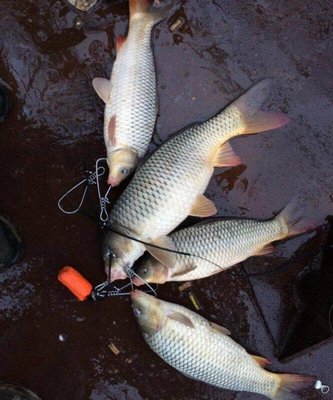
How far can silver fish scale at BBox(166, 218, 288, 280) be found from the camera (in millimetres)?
2619

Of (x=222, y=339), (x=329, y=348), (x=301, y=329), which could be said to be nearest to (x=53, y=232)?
(x=222, y=339)

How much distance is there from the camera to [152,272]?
262 centimetres

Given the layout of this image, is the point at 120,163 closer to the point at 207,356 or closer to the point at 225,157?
the point at 225,157

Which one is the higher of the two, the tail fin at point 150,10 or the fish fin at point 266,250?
the tail fin at point 150,10

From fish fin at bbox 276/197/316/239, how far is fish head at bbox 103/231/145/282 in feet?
2.90

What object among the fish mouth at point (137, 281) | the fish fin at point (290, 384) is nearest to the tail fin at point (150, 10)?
the fish mouth at point (137, 281)

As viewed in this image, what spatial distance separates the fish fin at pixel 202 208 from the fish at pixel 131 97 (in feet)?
1.30

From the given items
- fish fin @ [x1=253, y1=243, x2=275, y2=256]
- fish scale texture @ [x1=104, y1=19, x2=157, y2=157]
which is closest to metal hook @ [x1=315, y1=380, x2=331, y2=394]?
fish fin @ [x1=253, y1=243, x2=275, y2=256]

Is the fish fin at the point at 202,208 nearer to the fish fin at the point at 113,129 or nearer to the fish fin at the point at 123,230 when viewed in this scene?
the fish fin at the point at 123,230

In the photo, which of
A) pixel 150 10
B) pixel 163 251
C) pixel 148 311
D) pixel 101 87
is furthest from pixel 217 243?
pixel 150 10

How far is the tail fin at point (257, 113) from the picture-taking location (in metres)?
2.74

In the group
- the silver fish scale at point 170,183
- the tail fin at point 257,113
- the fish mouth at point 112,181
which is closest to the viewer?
the silver fish scale at point 170,183

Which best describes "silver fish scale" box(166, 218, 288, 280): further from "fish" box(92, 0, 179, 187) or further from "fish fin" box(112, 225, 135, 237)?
"fish" box(92, 0, 179, 187)

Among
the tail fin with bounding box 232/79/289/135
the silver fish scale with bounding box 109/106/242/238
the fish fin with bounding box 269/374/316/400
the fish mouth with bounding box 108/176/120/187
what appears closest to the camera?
the silver fish scale with bounding box 109/106/242/238
